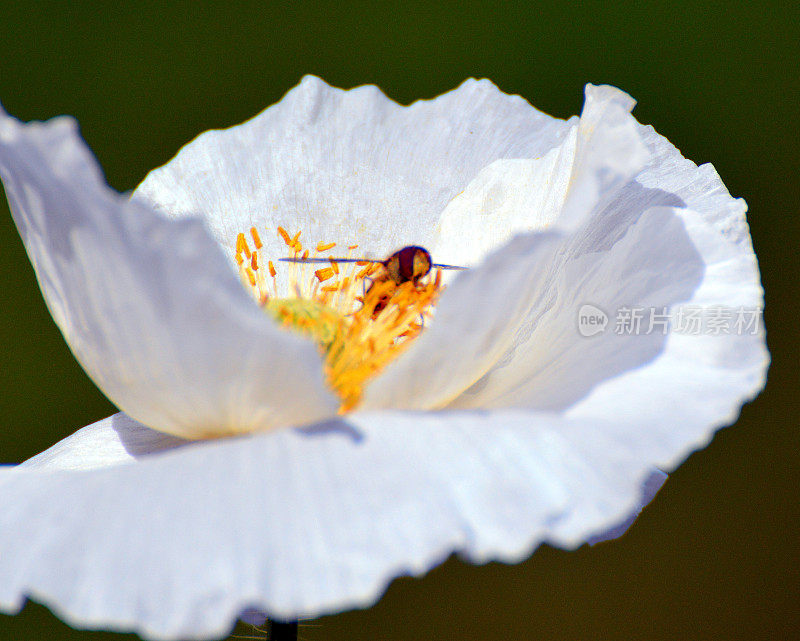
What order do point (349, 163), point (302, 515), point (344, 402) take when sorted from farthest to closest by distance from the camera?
point (349, 163)
point (344, 402)
point (302, 515)

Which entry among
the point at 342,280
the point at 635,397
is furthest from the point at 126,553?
the point at 342,280

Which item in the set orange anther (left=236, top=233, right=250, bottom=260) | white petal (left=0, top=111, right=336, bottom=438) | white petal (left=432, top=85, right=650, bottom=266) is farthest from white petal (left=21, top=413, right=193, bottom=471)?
white petal (left=432, top=85, right=650, bottom=266)

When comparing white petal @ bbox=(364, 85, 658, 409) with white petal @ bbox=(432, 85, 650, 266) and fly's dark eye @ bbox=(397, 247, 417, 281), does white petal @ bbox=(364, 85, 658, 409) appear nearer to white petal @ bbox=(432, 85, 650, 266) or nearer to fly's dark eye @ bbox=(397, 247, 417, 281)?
white petal @ bbox=(432, 85, 650, 266)

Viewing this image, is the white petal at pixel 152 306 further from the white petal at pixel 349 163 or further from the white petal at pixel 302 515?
the white petal at pixel 349 163

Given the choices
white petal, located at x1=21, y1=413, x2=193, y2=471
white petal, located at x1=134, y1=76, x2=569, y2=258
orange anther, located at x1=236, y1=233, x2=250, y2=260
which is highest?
white petal, located at x1=134, y1=76, x2=569, y2=258

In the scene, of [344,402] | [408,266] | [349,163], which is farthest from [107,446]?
[349,163]

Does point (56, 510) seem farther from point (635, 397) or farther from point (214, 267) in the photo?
point (635, 397)

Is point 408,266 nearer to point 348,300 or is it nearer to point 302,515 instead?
point 348,300
